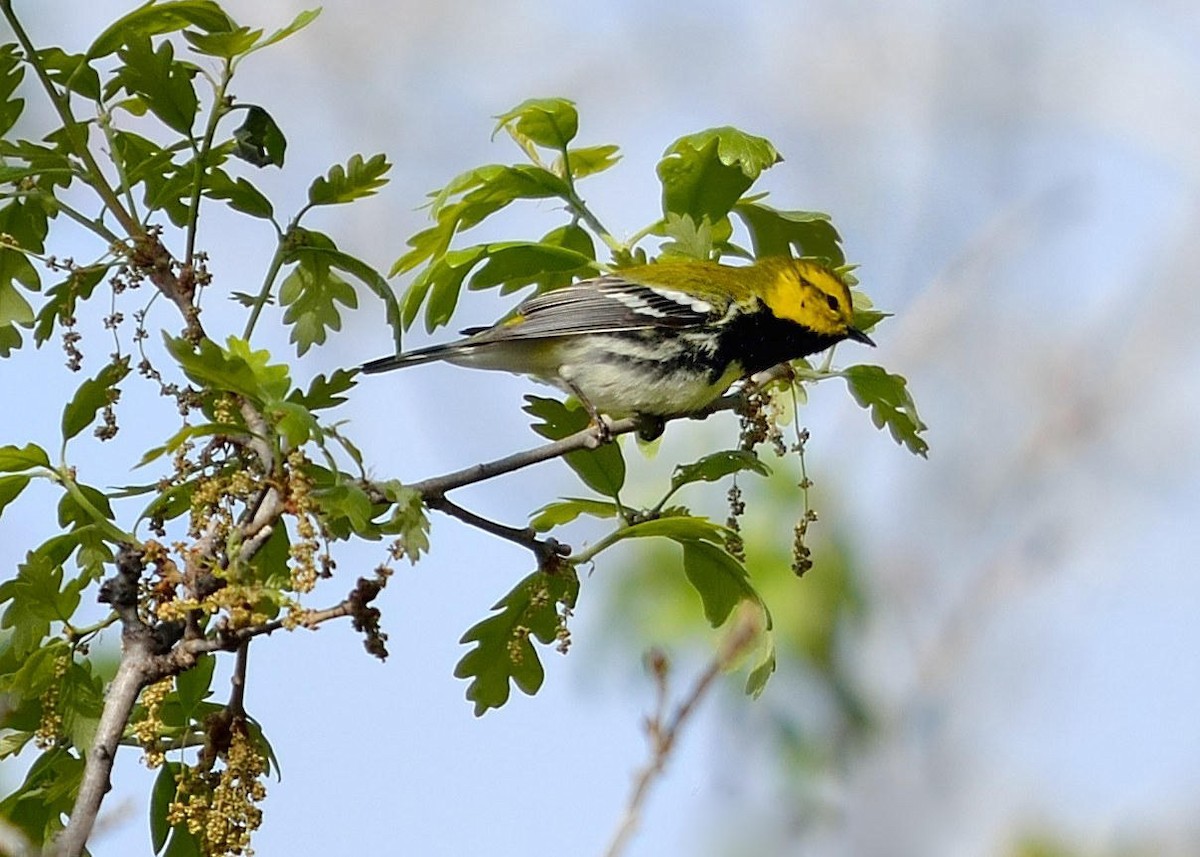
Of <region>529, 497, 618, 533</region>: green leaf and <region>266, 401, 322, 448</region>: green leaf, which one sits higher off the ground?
<region>529, 497, 618, 533</region>: green leaf

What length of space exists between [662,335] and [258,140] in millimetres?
1708

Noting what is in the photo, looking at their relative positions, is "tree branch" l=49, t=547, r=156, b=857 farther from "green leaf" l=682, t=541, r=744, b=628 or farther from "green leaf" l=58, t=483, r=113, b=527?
"green leaf" l=682, t=541, r=744, b=628

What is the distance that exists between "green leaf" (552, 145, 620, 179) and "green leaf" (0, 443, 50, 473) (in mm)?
1096

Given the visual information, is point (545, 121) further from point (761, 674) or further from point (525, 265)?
point (761, 674)

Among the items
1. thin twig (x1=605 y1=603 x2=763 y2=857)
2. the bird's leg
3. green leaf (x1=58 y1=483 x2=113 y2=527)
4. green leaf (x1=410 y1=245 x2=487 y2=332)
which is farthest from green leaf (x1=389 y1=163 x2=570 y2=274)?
thin twig (x1=605 y1=603 x2=763 y2=857)

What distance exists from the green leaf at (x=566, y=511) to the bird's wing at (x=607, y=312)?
1169 millimetres

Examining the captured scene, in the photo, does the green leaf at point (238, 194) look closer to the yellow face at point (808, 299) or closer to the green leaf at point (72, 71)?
the green leaf at point (72, 71)

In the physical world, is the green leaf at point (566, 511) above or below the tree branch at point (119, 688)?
above

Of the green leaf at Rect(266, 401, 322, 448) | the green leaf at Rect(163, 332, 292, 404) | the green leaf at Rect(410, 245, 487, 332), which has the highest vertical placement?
the green leaf at Rect(410, 245, 487, 332)

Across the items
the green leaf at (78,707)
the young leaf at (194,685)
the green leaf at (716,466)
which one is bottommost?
the green leaf at (78,707)

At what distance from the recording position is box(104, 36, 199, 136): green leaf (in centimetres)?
225

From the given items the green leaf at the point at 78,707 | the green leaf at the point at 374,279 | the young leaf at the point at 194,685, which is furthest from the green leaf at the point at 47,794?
the green leaf at the point at 374,279

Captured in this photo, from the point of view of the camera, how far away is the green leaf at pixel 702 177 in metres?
2.58

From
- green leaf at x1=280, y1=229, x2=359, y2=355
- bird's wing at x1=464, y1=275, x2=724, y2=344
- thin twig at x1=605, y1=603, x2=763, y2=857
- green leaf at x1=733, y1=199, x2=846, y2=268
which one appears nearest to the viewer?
thin twig at x1=605, y1=603, x2=763, y2=857
